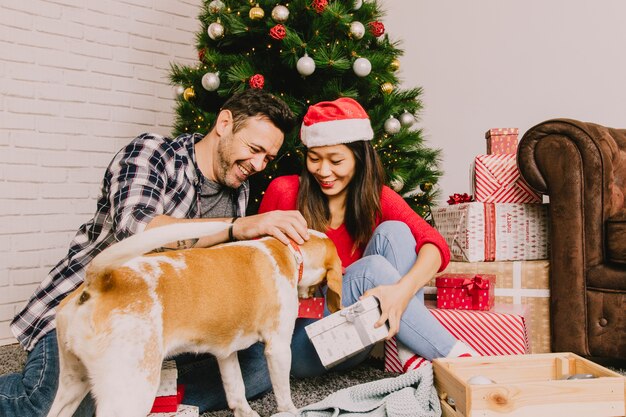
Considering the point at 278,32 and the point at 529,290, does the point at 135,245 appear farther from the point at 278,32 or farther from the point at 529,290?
the point at 529,290

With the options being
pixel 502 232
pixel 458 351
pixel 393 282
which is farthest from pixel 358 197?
pixel 502 232

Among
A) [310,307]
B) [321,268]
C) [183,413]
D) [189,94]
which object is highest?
[189,94]

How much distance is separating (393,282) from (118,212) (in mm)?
807

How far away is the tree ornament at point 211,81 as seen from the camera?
2.29 meters

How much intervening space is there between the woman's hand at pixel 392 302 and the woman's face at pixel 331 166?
431mm

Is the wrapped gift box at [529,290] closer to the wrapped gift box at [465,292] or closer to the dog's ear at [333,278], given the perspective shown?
the wrapped gift box at [465,292]

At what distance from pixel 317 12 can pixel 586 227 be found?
135 cm

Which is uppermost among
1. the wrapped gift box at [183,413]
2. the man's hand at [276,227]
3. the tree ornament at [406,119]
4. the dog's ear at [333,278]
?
the tree ornament at [406,119]

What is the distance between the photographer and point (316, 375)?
75.1 inches

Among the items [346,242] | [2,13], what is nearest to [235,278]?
[346,242]

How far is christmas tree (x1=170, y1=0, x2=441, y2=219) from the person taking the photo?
7.32 feet

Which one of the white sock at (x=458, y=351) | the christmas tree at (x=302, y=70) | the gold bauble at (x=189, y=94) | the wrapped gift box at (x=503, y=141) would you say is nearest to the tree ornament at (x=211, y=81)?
the christmas tree at (x=302, y=70)

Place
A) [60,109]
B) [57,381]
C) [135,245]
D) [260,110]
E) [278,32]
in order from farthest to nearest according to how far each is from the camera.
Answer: [60,109]
[278,32]
[260,110]
[57,381]
[135,245]

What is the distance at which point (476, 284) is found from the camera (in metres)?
2.01
